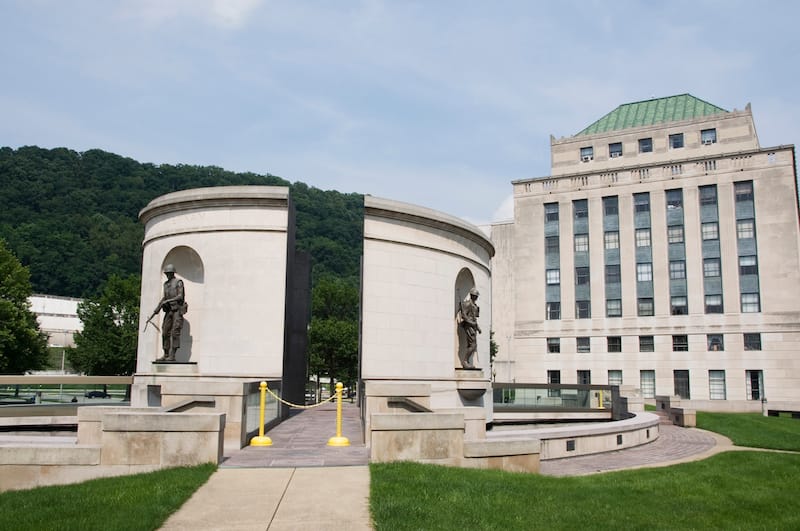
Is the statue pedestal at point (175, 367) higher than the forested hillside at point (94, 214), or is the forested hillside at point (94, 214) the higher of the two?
the forested hillside at point (94, 214)

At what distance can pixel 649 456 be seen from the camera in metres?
18.6

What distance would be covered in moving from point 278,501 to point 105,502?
2.38 metres

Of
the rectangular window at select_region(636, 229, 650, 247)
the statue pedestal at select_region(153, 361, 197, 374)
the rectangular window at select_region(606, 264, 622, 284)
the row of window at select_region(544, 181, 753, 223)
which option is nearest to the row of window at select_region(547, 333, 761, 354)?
the rectangular window at select_region(606, 264, 622, 284)

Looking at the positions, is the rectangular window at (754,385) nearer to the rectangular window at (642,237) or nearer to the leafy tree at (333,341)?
the rectangular window at (642,237)

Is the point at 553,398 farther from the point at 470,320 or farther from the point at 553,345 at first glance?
the point at 553,345

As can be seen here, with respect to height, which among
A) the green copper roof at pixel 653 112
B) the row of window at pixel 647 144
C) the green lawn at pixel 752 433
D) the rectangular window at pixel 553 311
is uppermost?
the green copper roof at pixel 653 112

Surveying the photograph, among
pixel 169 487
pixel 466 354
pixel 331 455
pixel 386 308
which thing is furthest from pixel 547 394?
pixel 169 487

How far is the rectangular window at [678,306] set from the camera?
57.6m

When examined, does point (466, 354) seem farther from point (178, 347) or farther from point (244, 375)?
point (178, 347)

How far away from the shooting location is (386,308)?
2316 cm

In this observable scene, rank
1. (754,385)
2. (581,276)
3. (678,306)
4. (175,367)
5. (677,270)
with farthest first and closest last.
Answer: (581,276) < (677,270) < (678,306) < (754,385) < (175,367)

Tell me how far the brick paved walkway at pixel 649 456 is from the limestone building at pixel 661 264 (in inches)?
1363

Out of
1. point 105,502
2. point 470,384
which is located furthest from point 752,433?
point 105,502

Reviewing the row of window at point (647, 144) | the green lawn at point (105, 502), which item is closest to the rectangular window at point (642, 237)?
the row of window at point (647, 144)
